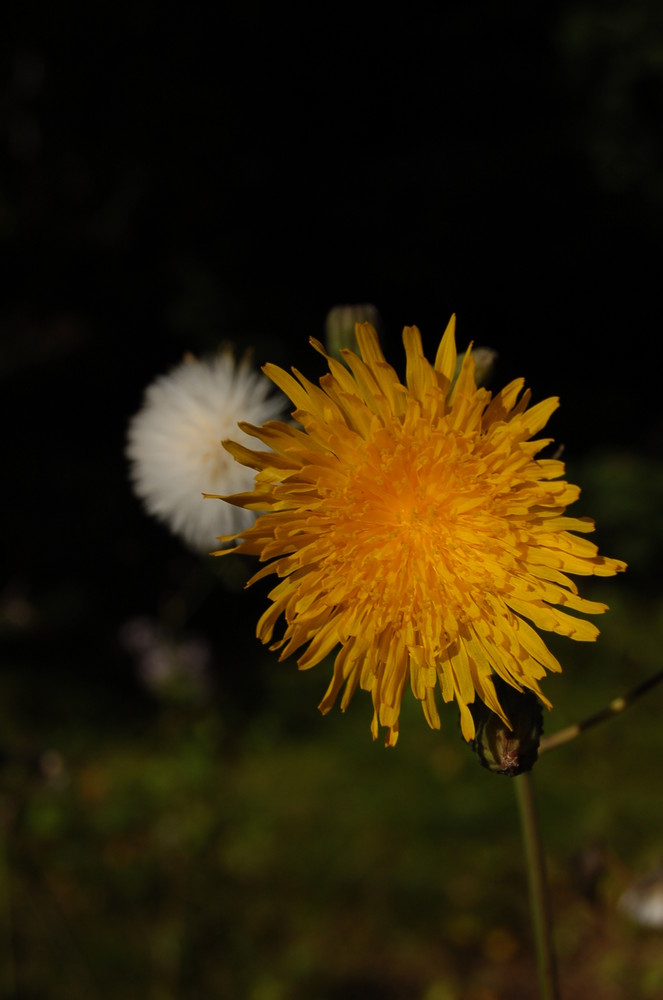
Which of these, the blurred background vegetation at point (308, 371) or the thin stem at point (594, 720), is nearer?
the thin stem at point (594, 720)

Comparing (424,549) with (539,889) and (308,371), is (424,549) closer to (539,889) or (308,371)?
(539,889)

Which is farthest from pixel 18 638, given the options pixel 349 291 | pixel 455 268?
pixel 455 268

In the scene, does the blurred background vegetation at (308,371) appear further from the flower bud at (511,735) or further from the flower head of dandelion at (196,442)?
the flower bud at (511,735)

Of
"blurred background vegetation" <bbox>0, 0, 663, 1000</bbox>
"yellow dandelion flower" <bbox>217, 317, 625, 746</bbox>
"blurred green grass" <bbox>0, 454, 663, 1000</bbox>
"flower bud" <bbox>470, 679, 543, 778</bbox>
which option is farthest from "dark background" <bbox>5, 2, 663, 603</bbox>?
"flower bud" <bbox>470, 679, 543, 778</bbox>

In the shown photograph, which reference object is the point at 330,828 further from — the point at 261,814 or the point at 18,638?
the point at 18,638

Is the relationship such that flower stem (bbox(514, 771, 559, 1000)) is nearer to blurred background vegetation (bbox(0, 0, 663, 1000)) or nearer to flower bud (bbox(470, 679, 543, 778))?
flower bud (bbox(470, 679, 543, 778))

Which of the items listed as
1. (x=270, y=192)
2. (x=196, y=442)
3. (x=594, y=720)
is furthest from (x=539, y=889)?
(x=270, y=192)

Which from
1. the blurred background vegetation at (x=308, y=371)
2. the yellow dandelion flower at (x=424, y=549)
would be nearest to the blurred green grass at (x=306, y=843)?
the blurred background vegetation at (x=308, y=371)
